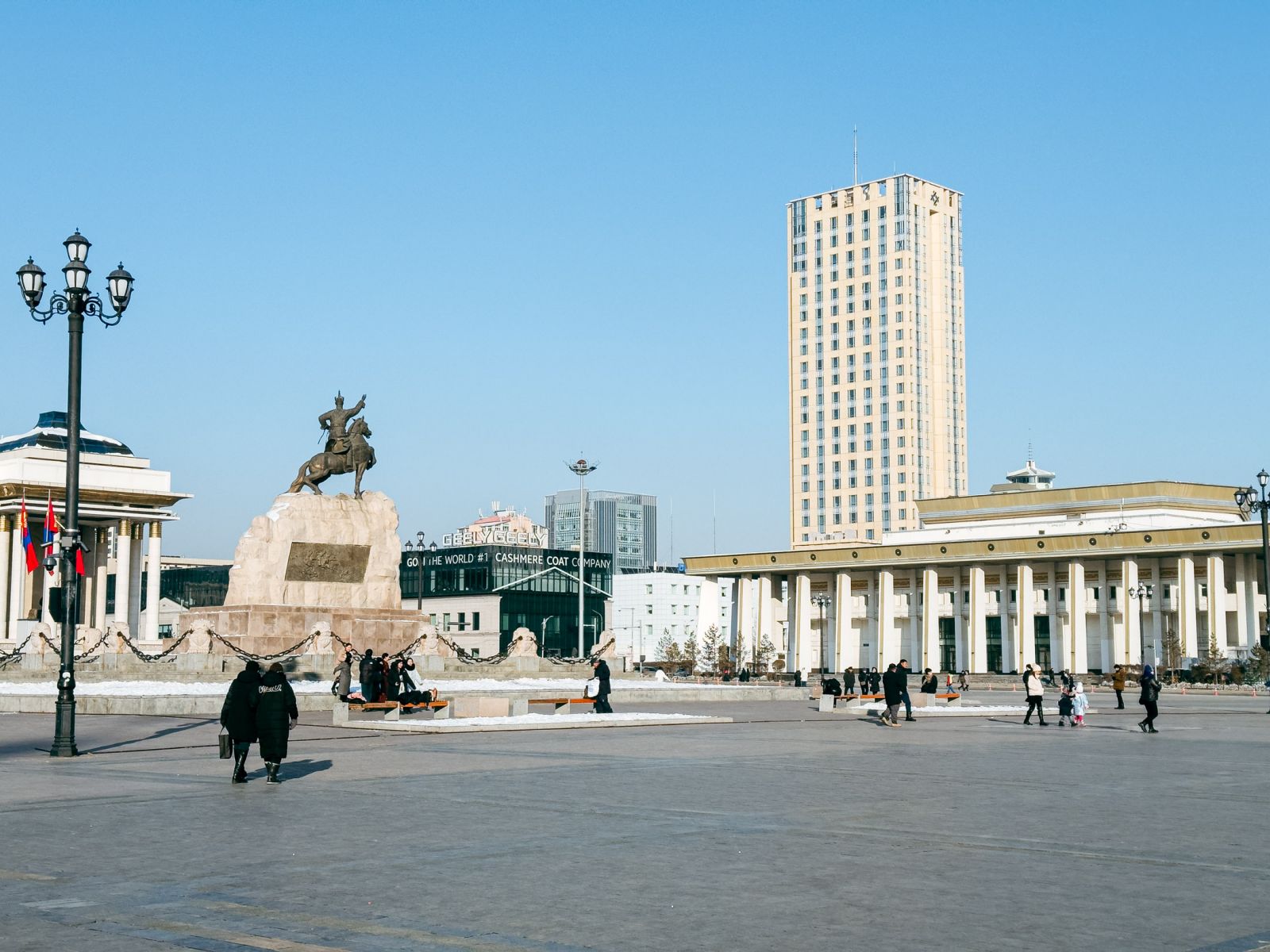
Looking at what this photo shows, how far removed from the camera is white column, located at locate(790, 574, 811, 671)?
118m

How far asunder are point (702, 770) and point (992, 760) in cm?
472

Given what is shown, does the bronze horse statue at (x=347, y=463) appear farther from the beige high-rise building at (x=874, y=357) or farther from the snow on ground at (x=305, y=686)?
the beige high-rise building at (x=874, y=357)

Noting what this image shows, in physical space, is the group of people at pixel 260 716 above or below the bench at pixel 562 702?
above

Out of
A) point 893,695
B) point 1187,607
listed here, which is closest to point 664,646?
point 1187,607

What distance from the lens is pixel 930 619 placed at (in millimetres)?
109188

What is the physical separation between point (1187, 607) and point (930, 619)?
20.4m

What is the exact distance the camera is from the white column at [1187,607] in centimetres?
9375

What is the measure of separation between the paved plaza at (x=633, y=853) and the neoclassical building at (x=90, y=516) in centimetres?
7622

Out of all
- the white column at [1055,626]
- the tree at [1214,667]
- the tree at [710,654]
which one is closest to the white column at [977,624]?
the white column at [1055,626]

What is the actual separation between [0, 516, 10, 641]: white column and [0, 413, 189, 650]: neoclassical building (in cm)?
5

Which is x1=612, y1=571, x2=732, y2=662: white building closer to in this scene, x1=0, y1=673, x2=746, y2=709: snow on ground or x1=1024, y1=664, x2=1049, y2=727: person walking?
x1=0, y1=673, x2=746, y2=709: snow on ground

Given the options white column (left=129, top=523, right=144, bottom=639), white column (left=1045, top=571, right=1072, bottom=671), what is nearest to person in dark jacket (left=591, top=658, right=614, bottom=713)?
white column (left=129, top=523, right=144, bottom=639)

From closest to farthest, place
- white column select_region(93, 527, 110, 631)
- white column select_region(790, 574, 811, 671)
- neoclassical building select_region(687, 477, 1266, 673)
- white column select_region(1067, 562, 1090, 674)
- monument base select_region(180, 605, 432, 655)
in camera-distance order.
→ 1. monument base select_region(180, 605, 432, 655)
2. neoclassical building select_region(687, 477, 1266, 673)
3. white column select_region(93, 527, 110, 631)
4. white column select_region(1067, 562, 1090, 674)
5. white column select_region(790, 574, 811, 671)

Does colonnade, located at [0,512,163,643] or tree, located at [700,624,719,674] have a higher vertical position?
colonnade, located at [0,512,163,643]
